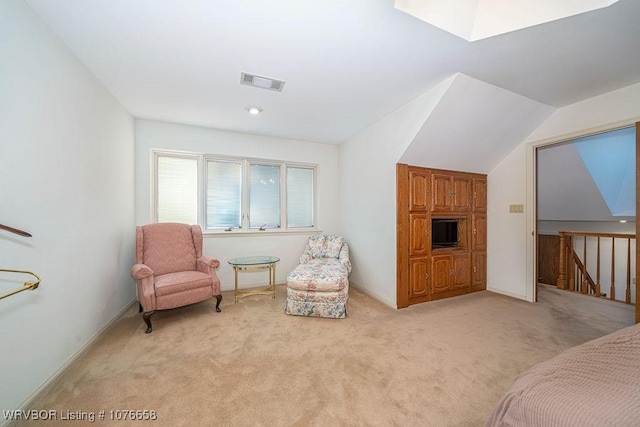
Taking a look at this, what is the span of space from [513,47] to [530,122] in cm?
168

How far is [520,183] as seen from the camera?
127 inches

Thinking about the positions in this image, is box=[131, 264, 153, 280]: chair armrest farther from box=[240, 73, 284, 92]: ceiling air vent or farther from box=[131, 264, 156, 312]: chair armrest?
box=[240, 73, 284, 92]: ceiling air vent

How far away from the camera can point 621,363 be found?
2.57ft

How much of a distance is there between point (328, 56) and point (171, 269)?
2989mm

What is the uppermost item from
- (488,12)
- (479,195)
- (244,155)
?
(488,12)

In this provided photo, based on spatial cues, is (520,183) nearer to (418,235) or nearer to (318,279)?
→ (418,235)

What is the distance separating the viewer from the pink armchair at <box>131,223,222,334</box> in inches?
93.3

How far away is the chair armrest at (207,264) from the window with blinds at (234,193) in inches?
27.8

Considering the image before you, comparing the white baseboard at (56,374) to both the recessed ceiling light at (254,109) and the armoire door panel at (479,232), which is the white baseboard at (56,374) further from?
the armoire door panel at (479,232)

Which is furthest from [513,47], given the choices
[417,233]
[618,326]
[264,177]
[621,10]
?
[264,177]

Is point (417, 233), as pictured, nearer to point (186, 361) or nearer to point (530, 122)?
point (530, 122)

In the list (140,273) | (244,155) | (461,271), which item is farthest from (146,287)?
(461,271)

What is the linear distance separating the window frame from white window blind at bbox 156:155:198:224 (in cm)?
5

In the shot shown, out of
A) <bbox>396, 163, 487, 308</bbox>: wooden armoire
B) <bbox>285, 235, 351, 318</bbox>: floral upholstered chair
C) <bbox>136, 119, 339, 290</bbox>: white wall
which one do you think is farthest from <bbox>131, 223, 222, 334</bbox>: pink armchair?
<bbox>396, 163, 487, 308</bbox>: wooden armoire
